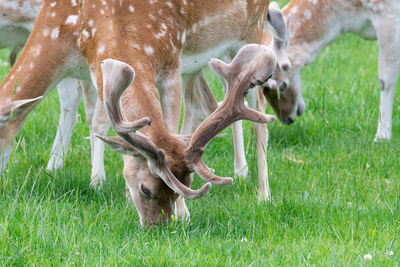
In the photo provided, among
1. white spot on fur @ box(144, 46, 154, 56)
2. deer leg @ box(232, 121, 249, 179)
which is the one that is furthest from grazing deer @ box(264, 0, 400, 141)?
white spot on fur @ box(144, 46, 154, 56)

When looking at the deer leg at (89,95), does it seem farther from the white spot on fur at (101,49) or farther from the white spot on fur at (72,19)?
the white spot on fur at (101,49)

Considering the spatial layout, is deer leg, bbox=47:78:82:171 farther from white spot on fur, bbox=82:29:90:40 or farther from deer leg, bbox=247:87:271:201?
white spot on fur, bbox=82:29:90:40

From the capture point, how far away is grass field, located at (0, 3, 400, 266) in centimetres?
361

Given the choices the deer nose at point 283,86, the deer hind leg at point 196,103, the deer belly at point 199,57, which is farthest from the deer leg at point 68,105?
the deer nose at point 283,86

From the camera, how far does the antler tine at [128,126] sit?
3.47 metres

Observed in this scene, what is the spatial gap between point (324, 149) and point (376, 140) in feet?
2.20

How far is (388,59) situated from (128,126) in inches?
174

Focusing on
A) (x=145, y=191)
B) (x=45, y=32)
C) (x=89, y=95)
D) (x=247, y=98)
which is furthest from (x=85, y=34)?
Answer: (x=247, y=98)

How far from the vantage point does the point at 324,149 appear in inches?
245

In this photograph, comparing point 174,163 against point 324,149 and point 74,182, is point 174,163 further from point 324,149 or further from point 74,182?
point 324,149

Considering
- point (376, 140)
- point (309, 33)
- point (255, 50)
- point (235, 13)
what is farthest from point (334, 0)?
point (255, 50)

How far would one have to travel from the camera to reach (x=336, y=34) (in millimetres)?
7594

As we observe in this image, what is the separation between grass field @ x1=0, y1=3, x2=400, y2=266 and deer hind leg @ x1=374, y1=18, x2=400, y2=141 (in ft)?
1.55

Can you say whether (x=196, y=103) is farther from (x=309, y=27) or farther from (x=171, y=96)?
(x=309, y=27)
